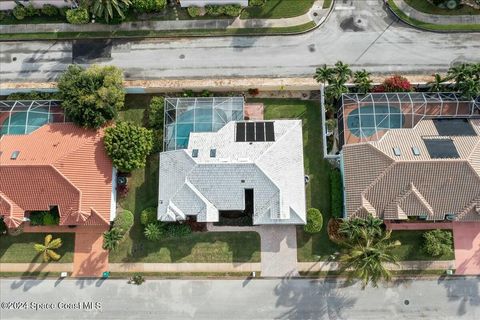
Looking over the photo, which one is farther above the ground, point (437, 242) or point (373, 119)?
point (373, 119)

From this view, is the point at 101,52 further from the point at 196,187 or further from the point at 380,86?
the point at 380,86

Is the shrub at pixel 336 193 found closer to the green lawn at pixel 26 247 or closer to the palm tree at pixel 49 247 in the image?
the green lawn at pixel 26 247

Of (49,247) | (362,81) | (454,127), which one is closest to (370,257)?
(454,127)

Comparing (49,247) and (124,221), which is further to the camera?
(124,221)

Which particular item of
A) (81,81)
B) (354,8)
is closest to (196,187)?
(81,81)

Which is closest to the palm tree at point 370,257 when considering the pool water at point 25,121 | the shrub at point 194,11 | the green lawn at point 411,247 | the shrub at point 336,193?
the green lawn at point 411,247

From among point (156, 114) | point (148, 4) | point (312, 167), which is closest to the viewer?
point (312, 167)

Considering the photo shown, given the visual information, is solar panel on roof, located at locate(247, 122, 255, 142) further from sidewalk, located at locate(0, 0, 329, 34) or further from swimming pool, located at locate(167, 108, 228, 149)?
sidewalk, located at locate(0, 0, 329, 34)

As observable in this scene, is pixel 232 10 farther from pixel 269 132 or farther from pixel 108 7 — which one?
pixel 269 132
